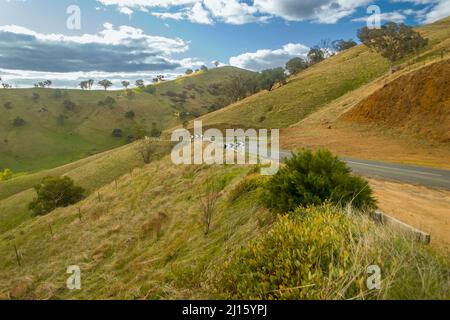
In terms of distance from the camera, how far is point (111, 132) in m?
114

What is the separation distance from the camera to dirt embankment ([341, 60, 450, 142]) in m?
25.7

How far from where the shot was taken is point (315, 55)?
402 feet

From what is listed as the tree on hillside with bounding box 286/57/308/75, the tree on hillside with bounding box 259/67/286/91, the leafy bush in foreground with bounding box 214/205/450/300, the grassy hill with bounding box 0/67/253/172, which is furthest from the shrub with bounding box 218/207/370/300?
the tree on hillside with bounding box 286/57/308/75

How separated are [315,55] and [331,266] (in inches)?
5096

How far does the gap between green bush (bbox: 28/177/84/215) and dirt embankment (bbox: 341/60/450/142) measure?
32.6 m

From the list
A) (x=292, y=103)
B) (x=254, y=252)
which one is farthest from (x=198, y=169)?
(x=292, y=103)

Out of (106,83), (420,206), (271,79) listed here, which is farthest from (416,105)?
(106,83)

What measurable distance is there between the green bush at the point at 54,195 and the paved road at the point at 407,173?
3158cm

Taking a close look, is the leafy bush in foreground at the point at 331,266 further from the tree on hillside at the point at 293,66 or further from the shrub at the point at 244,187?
the tree on hillside at the point at 293,66

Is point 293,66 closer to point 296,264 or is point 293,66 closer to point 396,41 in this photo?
point 396,41

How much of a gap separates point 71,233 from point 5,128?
10903 cm

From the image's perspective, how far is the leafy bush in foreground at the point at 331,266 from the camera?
3.91 meters
